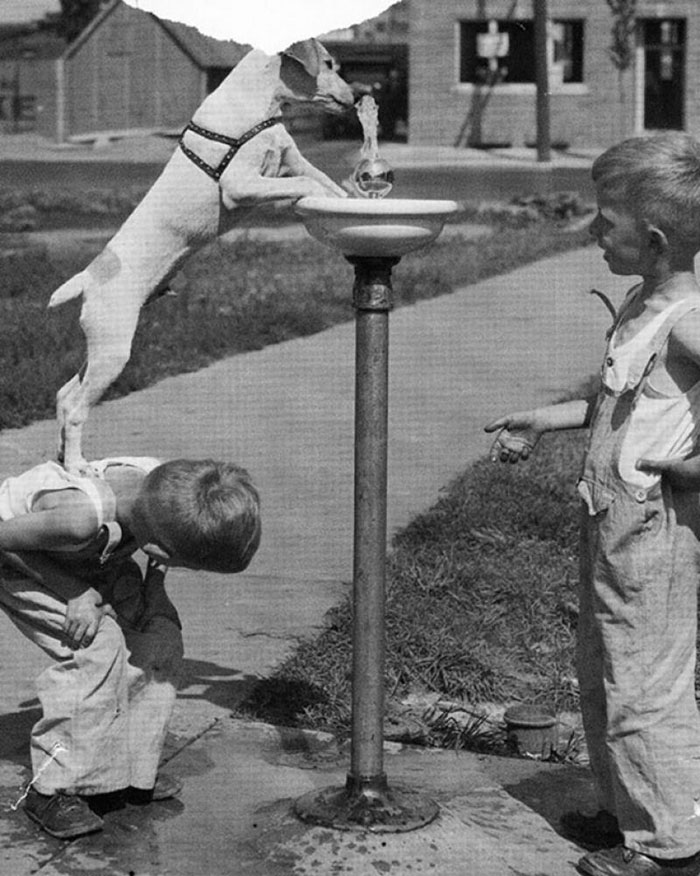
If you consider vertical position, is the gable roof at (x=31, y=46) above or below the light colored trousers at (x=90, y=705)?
above

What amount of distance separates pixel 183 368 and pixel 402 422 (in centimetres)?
131

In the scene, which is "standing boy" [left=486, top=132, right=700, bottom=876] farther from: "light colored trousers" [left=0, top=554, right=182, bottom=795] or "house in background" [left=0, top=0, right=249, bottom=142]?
"house in background" [left=0, top=0, right=249, bottom=142]

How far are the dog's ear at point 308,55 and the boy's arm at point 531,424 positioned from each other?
3.02ft

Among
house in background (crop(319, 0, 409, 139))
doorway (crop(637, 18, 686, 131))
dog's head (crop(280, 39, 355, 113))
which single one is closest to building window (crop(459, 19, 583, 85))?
doorway (crop(637, 18, 686, 131))

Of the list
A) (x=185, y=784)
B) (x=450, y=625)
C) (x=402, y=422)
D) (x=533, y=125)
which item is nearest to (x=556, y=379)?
(x=402, y=422)

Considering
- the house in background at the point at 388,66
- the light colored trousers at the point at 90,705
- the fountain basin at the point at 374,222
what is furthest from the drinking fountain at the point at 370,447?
the house in background at the point at 388,66

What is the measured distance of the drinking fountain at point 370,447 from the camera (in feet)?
10.2

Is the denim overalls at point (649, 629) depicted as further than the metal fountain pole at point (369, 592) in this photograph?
No

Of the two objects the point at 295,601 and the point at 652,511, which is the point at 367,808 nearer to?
the point at 652,511

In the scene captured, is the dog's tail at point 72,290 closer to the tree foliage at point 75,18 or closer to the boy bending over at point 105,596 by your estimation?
the boy bending over at point 105,596

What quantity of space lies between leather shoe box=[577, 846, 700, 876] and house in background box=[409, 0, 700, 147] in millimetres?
31616

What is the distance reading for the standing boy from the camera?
3.02 metres

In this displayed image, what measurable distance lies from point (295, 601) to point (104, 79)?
35.1 metres

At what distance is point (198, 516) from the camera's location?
122 inches
